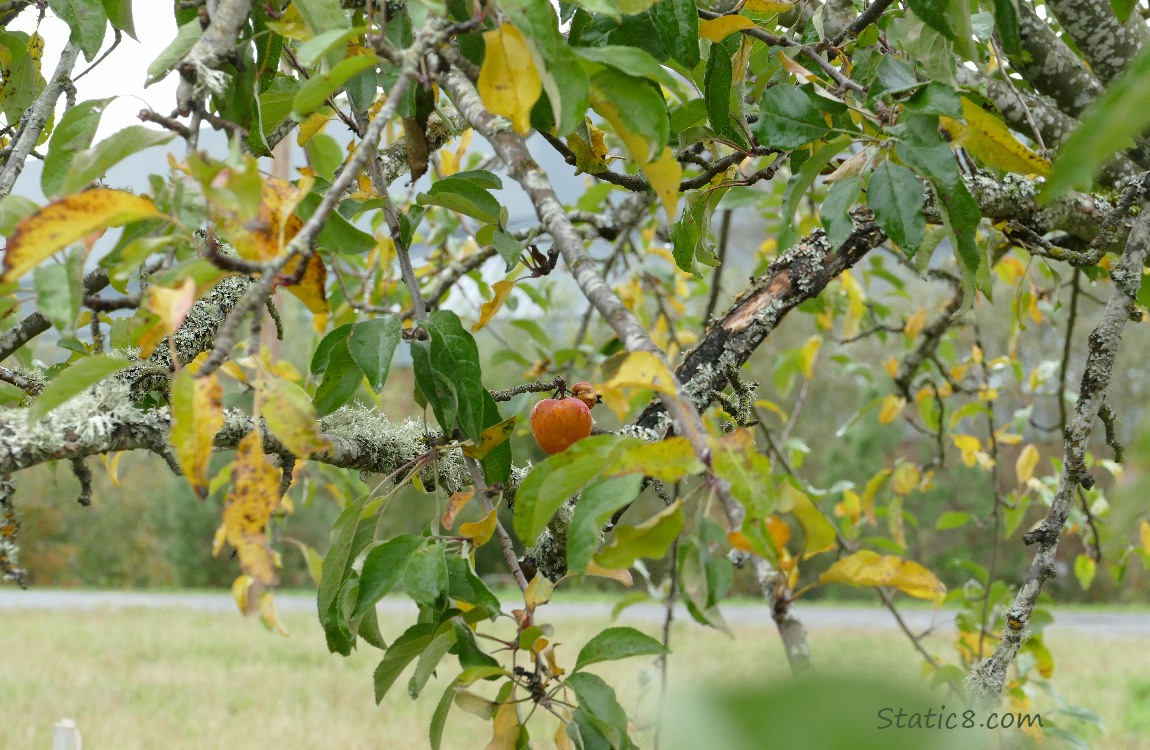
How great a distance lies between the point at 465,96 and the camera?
0.45 meters

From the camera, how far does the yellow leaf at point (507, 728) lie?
51 cm

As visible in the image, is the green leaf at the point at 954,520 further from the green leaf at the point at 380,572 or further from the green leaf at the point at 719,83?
the green leaf at the point at 380,572

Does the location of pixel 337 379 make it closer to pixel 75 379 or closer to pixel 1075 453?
pixel 75 379

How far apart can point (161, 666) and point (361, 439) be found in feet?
13.0

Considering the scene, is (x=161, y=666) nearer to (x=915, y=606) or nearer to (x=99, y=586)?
(x=99, y=586)

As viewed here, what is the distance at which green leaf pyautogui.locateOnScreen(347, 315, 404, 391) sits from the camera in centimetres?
50

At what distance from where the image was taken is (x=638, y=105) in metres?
0.40

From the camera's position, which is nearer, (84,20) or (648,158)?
(648,158)

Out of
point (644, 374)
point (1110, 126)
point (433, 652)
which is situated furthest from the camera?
point (433, 652)

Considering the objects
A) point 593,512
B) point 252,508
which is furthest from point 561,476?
point 252,508

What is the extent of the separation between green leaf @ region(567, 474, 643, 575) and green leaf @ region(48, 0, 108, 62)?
58cm

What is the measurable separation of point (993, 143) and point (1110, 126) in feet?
1.46

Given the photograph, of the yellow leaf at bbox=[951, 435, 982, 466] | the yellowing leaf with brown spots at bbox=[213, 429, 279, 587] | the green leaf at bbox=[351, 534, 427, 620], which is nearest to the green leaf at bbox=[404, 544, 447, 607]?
the green leaf at bbox=[351, 534, 427, 620]

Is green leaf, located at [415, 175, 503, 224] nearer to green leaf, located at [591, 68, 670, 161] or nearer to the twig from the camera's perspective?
green leaf, located at [591, 68, 670, 161]
